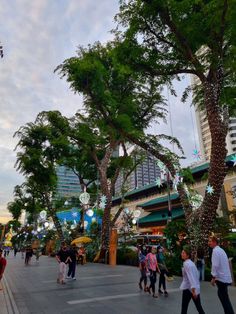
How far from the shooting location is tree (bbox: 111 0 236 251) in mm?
13461

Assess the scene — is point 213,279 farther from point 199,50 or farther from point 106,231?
point 106,231

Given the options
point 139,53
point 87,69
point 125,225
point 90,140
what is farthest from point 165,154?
point 125,225

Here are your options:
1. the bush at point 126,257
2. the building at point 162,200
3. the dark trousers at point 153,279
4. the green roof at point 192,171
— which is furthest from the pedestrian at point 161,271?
the building at point 162,200

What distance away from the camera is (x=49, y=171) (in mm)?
31609

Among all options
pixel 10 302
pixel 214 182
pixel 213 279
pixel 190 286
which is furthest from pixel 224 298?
pixel 214 182

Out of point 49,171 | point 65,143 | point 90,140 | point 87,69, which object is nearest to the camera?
point 87,69

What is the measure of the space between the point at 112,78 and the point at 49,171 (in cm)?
1256

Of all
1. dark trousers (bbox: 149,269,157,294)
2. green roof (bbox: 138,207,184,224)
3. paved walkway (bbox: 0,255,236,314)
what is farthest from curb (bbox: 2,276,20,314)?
green roof (bbox: 138,207,184,224)

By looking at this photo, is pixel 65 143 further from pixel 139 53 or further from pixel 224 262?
pixel 224 262

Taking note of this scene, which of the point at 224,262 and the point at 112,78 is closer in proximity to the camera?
the point at 224,262

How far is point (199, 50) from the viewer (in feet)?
53.9

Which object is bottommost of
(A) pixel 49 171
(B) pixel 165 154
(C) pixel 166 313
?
(C) pixel 166 313

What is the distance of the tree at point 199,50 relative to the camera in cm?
1346

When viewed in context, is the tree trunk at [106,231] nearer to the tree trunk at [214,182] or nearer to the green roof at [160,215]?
the tree trunk at [214,182]
